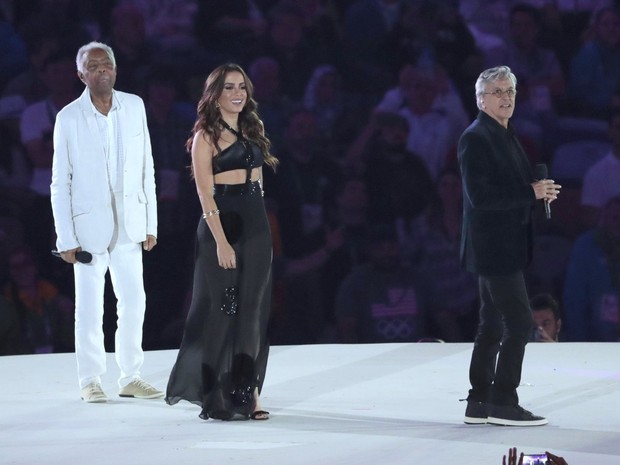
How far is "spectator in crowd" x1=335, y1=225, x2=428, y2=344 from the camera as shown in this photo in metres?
6.95

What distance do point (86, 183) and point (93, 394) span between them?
0.79 metres

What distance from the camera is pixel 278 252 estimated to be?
700cm

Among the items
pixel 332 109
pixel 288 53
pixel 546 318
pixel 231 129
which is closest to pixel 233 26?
pixel 288 53

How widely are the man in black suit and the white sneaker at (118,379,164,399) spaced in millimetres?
1272

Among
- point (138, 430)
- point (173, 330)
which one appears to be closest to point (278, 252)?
point (173, 330)

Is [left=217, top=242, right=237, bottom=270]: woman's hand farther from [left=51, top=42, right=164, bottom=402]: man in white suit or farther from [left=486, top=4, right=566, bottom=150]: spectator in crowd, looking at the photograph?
[left=486, top=4, right=566, bottom=150]: spectator in crowd

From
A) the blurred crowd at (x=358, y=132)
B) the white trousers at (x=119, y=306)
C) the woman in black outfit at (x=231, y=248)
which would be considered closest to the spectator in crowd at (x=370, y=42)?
the blurred crowd at (x=358, y=132)

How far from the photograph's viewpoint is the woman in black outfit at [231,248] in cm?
429

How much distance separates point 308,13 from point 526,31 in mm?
1238

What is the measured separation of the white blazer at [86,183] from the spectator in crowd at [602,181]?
3.15 m

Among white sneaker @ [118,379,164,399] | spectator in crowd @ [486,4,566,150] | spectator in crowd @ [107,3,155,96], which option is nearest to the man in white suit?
white sneaker @ [118,379,164,399]

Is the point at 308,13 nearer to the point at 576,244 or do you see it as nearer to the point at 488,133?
the point at 576,244

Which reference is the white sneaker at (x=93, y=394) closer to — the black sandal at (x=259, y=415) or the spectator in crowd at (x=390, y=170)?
the black sandal at (x=259, y=415)

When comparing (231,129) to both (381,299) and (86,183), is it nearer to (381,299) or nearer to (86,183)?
(86,183)
